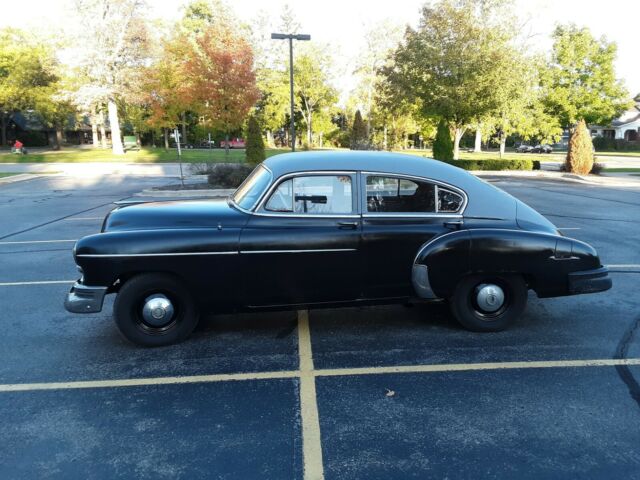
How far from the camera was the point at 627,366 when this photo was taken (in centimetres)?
392

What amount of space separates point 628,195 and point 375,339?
15263 millimetres

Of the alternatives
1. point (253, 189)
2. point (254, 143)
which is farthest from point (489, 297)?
point (254, 143)

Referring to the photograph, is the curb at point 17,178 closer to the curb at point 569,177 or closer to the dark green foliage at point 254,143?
the dark green foliage at point 254,143

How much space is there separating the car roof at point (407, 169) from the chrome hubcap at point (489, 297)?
698 millimetres

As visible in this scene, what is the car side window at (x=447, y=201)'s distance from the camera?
14.8 ft

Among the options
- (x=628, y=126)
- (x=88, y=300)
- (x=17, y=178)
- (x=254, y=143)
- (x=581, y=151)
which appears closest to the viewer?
(x=88, y=300)

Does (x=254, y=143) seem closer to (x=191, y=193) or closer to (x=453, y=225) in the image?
(x=191, y=193)

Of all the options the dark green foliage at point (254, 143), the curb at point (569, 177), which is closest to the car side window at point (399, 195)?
the dark green foliage at point (254, 143)

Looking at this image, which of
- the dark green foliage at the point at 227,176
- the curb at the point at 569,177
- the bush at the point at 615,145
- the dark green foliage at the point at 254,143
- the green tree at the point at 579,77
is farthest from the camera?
the bush at the point at 615,145

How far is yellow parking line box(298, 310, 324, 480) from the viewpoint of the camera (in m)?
2.72

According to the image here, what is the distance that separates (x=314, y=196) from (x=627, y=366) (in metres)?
2.95

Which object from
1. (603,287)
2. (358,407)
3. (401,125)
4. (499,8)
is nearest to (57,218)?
(358,407)

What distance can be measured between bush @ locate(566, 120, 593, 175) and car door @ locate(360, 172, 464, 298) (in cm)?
2360

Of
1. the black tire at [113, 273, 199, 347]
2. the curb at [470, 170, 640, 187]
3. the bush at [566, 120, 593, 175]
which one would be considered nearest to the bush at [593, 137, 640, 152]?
the bush at [566, 120, 593, 175]
